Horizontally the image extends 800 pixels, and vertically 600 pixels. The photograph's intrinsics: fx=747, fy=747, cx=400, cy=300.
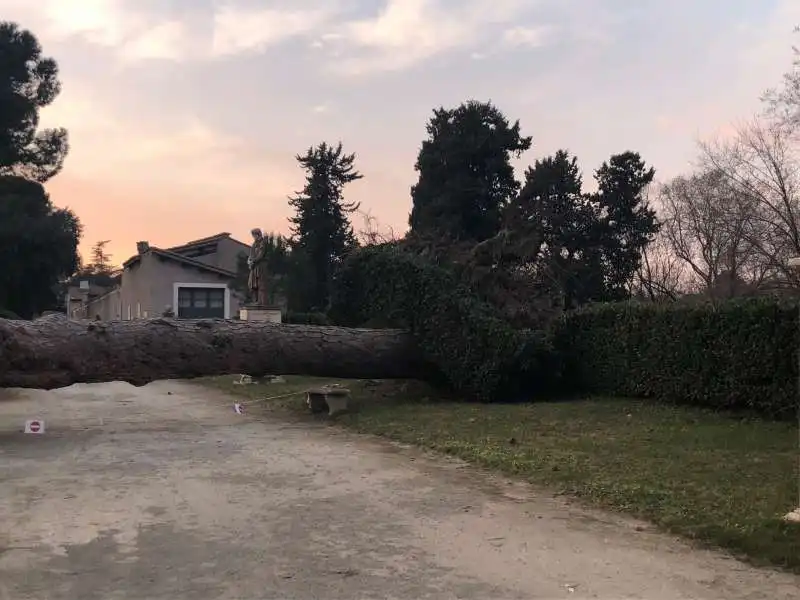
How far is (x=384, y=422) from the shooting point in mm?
11406

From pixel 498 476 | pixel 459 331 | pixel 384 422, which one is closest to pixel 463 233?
pixel 459 331

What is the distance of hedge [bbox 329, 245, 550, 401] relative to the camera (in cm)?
1333

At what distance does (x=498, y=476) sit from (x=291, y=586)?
3.70 meters

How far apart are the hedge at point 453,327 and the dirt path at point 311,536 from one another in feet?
14.6

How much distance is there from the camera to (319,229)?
136 feet

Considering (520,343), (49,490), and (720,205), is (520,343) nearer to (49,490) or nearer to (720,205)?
(49,490)

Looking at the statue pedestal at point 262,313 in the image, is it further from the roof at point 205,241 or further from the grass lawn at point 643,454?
the roof at point 205,241

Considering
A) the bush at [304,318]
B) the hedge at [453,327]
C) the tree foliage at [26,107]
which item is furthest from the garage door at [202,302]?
the hedge at [453,327]

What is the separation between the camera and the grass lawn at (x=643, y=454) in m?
5.55

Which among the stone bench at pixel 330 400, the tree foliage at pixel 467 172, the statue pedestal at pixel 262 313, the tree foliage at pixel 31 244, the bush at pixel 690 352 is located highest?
the tree foliage at pixel 467 172

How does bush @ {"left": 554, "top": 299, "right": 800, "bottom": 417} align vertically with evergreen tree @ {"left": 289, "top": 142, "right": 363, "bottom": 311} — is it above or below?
below

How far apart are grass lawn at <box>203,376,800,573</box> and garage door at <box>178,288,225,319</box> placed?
2985cm

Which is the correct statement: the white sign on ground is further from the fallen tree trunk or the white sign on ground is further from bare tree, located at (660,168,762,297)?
bare tree, located at (660,168,762,297)

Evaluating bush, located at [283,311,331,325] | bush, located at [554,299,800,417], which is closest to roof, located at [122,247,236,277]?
bush, located at [283,311,331,325]
